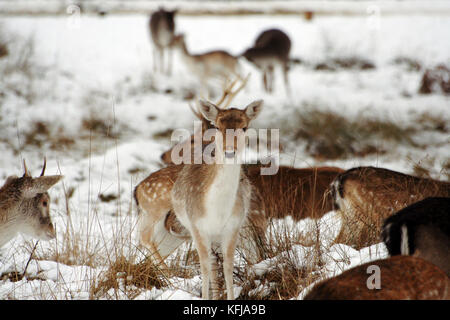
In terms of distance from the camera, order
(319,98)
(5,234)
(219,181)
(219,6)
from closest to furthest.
Result: 1. (219,181)
2. (5,234)
3. (319,98)
4. (219,6)

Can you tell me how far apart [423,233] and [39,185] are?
2.28m

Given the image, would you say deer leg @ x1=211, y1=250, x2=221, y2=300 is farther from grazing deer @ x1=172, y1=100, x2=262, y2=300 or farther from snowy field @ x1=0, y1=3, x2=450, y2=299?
snowy field @ x1=0, y1=3, x2=450, y2=299

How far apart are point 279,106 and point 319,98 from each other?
2.61 ft

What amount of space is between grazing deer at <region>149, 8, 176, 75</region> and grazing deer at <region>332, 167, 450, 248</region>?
271 inches

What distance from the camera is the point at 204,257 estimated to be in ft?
10.6

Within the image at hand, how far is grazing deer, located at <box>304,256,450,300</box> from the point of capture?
2654 mm

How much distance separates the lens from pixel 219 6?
1350 cm

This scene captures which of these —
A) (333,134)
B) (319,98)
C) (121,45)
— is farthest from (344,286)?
(121,45)

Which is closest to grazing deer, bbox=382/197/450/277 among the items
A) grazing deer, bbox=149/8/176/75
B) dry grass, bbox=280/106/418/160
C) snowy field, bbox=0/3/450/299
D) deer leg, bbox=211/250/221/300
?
snowy field, bbox=0/3/450/299

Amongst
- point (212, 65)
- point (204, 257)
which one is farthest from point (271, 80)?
point (204, 257)

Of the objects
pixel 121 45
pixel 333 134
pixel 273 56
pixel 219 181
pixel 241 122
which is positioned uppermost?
pixel 121 45

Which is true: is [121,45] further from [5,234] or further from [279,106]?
[5,234]

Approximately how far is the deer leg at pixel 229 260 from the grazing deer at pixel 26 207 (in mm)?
1174

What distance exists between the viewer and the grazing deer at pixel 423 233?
305 centimetres
